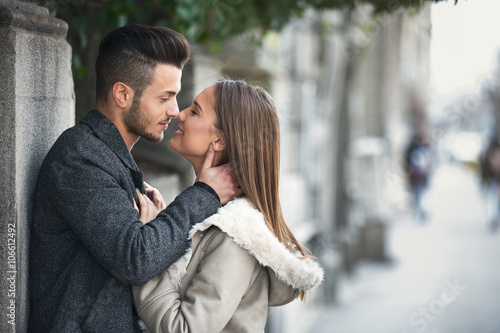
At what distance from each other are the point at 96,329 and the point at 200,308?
345 mm

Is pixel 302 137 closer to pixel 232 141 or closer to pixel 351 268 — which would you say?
pixel 351 268

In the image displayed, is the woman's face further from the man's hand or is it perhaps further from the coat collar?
the coat collar

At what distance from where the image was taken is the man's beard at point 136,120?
210 cm

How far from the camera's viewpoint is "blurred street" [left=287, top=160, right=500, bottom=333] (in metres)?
7.42

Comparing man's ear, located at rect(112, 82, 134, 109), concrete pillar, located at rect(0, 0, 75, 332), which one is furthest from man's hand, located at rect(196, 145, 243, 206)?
concrete pillar, located at rect(0, 0, 75, 332)

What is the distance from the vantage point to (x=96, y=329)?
1.87 meters

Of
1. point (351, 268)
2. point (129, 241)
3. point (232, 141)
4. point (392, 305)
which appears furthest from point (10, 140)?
point (351, 268)

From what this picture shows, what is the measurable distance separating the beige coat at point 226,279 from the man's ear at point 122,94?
526 millimetres

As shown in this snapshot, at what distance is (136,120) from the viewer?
211cm

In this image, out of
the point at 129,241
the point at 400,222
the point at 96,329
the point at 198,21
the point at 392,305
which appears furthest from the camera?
the point at 400,222

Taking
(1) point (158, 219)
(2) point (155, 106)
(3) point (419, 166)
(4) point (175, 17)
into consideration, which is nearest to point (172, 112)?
(2) point (155, 106)

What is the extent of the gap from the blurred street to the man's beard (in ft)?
18.8

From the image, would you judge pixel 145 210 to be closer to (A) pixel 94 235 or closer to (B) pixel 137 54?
(A) pixel 94 235

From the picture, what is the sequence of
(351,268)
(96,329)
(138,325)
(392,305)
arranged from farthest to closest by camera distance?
(351,268), (392,305), (138,325), (96,329)
